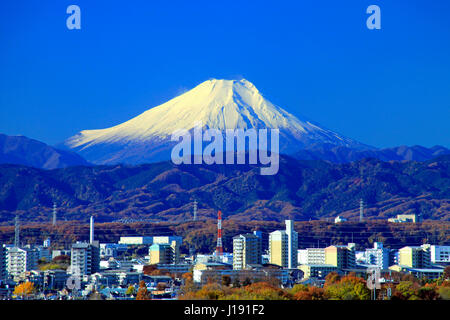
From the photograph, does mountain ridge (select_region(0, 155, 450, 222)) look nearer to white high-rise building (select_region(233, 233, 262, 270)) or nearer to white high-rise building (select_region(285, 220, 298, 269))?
white high-rise building (select_region(285, 220, 298, 269))

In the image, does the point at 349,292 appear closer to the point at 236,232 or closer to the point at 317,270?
the point at 317,270

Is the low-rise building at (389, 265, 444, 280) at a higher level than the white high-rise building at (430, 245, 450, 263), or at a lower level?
lower

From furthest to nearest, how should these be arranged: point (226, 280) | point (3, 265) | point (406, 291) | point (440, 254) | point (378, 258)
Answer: point (440, 254)
point (378, 258)
point (3, 265)
point (226, 280)
point (406, 291)

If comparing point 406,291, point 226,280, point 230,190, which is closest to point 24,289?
point 226,280

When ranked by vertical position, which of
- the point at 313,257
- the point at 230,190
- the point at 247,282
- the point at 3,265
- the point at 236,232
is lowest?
the point at 247,282

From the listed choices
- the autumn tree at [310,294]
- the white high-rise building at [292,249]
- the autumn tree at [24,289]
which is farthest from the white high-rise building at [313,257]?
the autumn tree at [310,294]

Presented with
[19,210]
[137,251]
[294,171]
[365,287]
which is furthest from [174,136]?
[365,287]

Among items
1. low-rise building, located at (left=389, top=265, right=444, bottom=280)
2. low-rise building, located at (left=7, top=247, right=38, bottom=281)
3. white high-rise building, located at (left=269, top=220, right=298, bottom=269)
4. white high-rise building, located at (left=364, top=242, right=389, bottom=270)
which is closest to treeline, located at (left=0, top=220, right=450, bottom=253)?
white high-rise building, located at (left=364, top=242, right=389, bottom=270)
